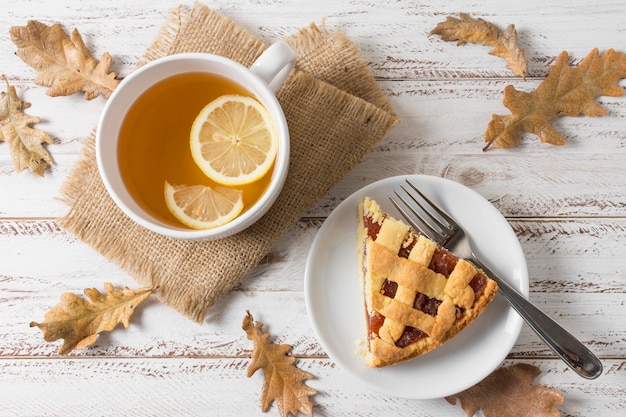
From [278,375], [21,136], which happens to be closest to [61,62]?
[21,136]

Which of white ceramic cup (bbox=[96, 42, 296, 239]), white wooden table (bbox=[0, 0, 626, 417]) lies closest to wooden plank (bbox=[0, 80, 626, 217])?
white wooden table (bbox=[0, 0, 626, 417])

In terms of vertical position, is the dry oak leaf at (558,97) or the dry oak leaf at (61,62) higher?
the dry oak leaf at (61,62)

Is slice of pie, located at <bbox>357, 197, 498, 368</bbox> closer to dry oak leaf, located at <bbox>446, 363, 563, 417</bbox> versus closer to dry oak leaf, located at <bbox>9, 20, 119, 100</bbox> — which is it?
dry oak leaf, located at <bbox>446, 363, 563, 417</bbox>

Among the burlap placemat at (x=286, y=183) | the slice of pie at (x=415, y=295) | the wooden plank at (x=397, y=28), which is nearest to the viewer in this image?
the slice of pie at (x=415, y=295)

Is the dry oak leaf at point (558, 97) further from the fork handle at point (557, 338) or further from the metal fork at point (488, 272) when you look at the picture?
the fork handle at point (557, 338)

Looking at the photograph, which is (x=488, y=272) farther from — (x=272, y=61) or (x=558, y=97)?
(x=272, y=61)

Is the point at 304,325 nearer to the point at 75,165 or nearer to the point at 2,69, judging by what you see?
the point at 75,165

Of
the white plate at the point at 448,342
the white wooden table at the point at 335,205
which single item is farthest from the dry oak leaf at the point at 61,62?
the white plate at the point at 448,342
